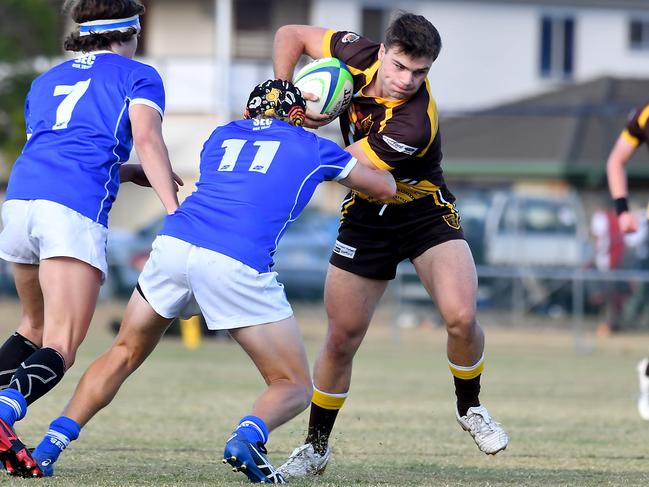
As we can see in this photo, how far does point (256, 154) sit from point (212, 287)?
590 mm

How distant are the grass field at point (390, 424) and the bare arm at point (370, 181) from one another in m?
1.26

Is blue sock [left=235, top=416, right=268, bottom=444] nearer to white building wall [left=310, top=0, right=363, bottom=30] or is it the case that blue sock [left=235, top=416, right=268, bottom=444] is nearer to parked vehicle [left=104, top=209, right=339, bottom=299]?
parked vehicle [left=104, top=209, right=339, bottom=299]

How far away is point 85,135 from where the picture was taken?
18.6 feet

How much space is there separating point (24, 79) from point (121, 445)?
18369mm

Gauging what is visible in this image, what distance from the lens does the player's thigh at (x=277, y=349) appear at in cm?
528

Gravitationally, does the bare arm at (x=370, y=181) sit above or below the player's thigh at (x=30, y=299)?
above

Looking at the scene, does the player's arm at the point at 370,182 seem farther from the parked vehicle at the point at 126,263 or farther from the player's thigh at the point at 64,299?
the parked vehicle at the point at 126,263

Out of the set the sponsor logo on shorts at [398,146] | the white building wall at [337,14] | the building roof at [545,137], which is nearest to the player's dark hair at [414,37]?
the sponsor logo on shorts at [398,146]

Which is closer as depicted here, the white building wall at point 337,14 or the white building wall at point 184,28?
the white building wall at point 337,14

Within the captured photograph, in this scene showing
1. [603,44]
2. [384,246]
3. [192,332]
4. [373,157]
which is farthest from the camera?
[603,44]

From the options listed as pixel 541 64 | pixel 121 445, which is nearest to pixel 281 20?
pixel 541 64

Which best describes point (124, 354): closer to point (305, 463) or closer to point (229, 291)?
point (229, 291)

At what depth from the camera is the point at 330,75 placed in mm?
6078

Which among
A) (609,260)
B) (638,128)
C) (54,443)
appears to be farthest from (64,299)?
(609,260)
